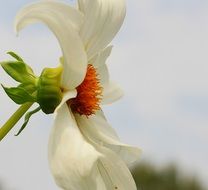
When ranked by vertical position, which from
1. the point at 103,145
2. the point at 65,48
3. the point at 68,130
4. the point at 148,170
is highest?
the point at 65,48

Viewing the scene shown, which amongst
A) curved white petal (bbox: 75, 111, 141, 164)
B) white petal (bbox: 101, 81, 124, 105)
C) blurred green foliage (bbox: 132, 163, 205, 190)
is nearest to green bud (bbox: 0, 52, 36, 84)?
curved white petal (bbox: 75, 111, 141, 164)

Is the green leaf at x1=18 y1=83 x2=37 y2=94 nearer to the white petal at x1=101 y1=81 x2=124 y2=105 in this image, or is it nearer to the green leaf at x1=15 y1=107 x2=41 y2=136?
the green leaf at x1=15 y1=107 x2=41 y2=136

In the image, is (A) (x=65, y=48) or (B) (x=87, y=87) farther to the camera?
(B) (x=87, y=87)

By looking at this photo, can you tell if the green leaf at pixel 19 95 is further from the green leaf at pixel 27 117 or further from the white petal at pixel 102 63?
the white petal at pixel 102 63

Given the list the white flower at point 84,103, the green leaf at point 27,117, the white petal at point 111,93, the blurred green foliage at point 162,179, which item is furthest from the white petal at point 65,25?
the blurred green foliage at point 162,179

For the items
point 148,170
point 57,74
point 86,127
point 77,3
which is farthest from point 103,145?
point 148,170

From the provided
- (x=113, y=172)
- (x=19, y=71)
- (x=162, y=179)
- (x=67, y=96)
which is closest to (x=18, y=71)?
(x=19, y=71)

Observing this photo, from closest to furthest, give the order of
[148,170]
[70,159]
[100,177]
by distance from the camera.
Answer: [70,159]
[100,177]
[148,170]

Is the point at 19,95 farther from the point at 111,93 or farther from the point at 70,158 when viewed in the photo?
the point at 111,93

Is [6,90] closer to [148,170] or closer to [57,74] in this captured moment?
[57,74]
